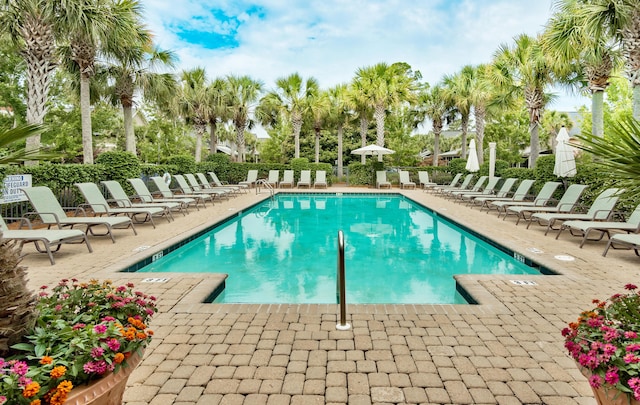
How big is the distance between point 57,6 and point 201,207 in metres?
6.56

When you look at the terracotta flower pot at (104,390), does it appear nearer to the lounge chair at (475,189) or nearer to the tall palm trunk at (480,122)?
the lounge chair at (475,189)

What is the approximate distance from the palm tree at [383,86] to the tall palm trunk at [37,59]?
48.3 ft

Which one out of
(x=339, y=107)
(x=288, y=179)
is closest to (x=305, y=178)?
(x=288, y=179)

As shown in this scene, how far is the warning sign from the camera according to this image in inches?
299

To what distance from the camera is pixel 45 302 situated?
2.06m

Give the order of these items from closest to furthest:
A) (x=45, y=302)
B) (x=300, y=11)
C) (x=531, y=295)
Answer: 1. (x=45, y=302)
2. (x=531, y=295)
3. (x=300, y=11)

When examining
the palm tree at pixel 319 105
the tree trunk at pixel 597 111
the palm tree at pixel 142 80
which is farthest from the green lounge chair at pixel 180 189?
the tree trunk at pixel 597 111

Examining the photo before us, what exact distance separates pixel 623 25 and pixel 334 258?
29.9 ft

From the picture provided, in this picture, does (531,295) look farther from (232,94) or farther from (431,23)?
(232,94)

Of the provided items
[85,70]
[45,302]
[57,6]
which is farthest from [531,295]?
[85,70]

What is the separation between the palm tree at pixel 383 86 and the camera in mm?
20719

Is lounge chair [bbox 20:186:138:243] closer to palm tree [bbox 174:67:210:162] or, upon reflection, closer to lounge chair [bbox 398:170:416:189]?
palm tree [bbox 174:67:210:162]

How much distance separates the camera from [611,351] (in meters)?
1.63

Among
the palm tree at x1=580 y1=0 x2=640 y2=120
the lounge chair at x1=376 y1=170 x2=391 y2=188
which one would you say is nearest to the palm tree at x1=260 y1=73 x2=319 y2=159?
the lounge chair at x1=376 y1=170 x2=391 y2=188
